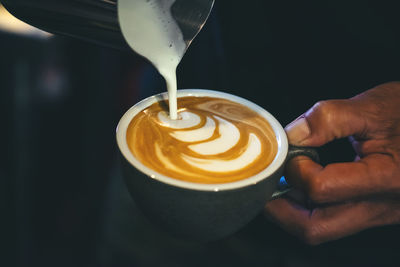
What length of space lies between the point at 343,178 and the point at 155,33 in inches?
20.2

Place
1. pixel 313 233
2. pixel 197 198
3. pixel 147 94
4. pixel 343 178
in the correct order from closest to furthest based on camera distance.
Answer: pixel 197 198 < pixel 343 178 < pixel 313 233 < pixel 147 94

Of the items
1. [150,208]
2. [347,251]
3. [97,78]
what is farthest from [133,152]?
[97,78]

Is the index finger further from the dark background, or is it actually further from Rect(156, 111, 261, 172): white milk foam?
the dark background

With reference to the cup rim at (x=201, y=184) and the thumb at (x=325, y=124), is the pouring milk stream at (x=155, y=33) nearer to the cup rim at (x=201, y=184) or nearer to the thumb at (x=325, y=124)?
the cup rim at (x=201, y=184)

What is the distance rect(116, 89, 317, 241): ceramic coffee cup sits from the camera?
0.57 metres

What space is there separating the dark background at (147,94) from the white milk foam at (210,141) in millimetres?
399

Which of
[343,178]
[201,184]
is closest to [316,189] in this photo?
[343,178]

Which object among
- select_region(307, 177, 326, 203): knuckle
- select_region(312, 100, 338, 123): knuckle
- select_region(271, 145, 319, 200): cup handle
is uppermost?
select_region(312, 100, 338, 123): knuckle

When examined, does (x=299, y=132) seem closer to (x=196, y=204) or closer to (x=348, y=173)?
(x=348, y=173)

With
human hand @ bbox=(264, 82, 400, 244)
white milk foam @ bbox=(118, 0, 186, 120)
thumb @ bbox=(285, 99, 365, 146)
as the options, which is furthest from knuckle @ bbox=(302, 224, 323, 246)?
white milk foam @ bbox=(118, 0, 186, 120)

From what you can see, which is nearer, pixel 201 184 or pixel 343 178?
pixel 201 184

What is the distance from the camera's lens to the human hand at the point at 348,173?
717 mm

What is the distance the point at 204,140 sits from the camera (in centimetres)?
76

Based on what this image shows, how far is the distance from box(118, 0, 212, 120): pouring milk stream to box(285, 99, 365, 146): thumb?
29 cm
